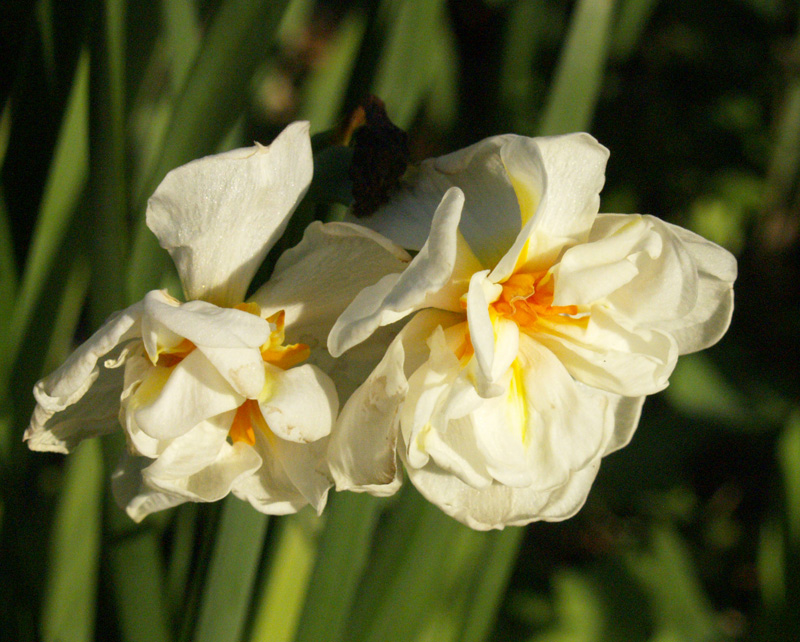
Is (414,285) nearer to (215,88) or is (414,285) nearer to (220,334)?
(220,334)

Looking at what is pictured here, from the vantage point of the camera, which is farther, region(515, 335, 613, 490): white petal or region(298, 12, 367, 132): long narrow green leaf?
region(298, 12, 367, 132): long narrow green leaf

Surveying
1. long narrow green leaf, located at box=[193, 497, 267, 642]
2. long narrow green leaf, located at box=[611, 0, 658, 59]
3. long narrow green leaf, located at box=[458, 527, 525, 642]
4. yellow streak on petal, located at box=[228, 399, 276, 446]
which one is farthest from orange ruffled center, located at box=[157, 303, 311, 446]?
long narrow green leaf, located at box=[611, 0, 658, 59]

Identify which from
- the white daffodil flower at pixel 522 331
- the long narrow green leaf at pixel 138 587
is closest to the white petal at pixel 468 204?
the white daffodil flower at pixel 522 331

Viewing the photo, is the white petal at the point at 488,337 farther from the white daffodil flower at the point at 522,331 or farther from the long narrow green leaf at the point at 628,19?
the long narrow green leaf at the point at 628,19

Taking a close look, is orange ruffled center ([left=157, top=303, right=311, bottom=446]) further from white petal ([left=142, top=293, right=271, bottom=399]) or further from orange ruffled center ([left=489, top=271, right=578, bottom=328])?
orange ruffled center ([left=489, top=271, right=578, bottom=328])

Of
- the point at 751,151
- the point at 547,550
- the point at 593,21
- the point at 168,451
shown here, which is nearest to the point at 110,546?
the point at 168,451

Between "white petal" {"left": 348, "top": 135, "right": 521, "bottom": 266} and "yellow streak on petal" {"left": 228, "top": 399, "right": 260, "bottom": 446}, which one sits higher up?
"white petal" {"left": 348, "top": 135, "right": 521, "bottom": 266}
